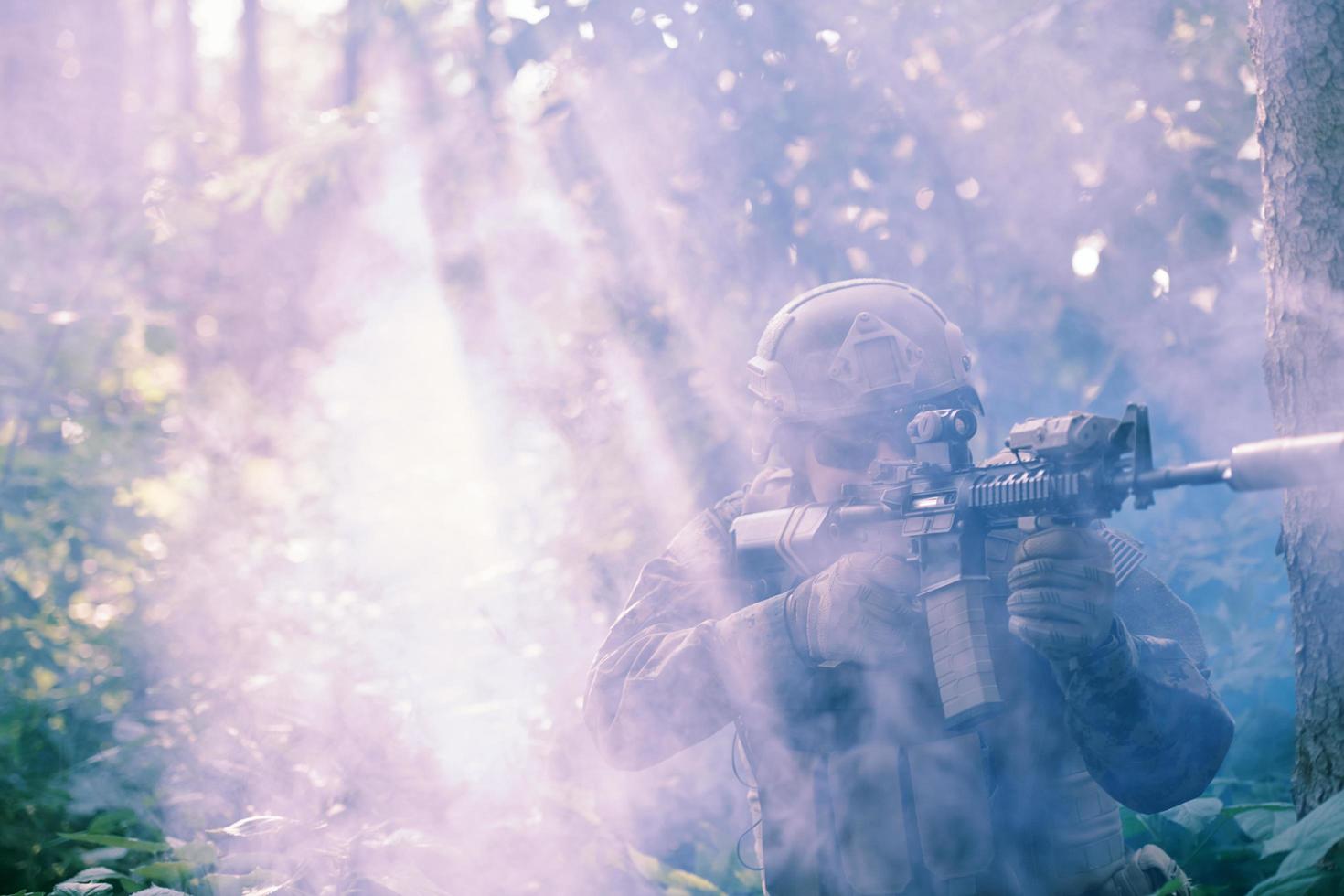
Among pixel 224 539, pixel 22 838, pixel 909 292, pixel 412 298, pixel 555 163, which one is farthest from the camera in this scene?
pixel 224 539

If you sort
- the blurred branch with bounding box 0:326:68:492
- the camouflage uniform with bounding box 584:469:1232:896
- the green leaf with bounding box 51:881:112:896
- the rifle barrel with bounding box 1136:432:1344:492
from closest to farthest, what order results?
1. the rifle barrel with bounding box 1136:432:1344:492
2. the camouflage uniform with bounding box 584:469:1232:896
3. the green leaf with bounding box 51:881:112:896
4. the blurred branch with bounding box 0:326:68:492

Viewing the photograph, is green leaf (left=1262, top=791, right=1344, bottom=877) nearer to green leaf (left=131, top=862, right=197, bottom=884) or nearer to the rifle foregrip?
the rifle foregrip

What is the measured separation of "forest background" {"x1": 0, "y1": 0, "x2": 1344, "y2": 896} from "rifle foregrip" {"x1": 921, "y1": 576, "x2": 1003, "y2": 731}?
629mm

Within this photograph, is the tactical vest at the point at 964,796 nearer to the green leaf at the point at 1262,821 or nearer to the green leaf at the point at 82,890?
the green leaf at the point at 1262,821

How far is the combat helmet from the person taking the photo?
110 inches

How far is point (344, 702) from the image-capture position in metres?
5.10

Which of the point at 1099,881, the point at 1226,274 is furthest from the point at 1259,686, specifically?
the point at 1099,881

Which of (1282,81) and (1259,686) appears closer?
(1282,81)

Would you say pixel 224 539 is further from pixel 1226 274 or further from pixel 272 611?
pixel 1226 274

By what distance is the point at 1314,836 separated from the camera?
6.88 ft

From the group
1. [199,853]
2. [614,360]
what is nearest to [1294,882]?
[199,853]

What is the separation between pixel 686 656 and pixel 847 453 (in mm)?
668

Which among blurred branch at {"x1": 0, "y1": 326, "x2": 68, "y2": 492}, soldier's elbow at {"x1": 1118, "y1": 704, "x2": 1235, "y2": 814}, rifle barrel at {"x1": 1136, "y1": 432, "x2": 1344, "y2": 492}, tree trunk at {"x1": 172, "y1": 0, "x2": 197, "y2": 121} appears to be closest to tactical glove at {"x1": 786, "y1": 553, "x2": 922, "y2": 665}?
soldier's elbow at {"x1": 1118, "y1": 704, "x2": 1235, "y2": 814}

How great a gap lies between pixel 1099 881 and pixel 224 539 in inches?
300
